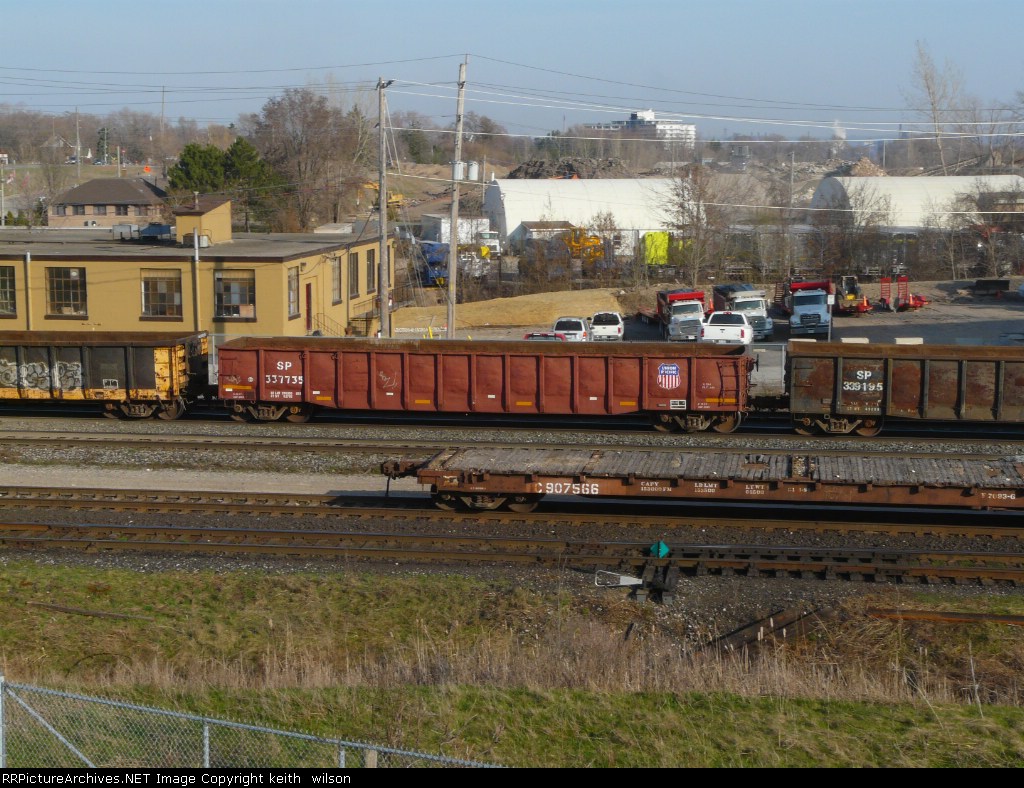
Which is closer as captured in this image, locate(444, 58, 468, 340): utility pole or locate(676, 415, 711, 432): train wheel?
locate(676, 415, 711, 432): train wheel

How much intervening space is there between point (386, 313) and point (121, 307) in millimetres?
9146

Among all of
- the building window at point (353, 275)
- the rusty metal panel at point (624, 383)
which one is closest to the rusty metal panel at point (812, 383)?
the rusty metal panel at point (624, 383)

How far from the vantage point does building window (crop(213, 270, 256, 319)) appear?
3331cm

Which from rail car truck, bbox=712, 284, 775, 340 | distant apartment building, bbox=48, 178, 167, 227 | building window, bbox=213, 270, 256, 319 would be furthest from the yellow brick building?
distant apartment building, bbox=48, 178, 167, 227

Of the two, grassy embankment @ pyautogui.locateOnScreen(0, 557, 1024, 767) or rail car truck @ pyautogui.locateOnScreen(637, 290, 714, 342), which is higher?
rail car truck @ pyautogui.locateOnScreen(637, 290, 714, 342)

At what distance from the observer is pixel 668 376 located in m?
23.3

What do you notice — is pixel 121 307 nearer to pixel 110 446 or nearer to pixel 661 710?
pixel 110 446

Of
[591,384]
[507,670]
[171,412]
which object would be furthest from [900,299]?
[507,670]

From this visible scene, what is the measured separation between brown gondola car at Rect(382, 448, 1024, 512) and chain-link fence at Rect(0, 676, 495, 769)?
296 inches

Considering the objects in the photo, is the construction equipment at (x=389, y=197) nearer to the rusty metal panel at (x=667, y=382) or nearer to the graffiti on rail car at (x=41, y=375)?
the graffiti on rail car at (x=41, y=375)

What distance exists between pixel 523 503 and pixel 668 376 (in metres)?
7.86

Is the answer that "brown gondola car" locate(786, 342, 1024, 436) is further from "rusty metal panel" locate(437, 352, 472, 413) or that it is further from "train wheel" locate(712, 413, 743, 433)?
"rusty metal panel" locate(437, 352, 472, 413)

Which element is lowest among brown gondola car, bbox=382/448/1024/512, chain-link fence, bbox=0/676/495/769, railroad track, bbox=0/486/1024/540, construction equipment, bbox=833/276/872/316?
railroad track, bbox=0/486/1024/540

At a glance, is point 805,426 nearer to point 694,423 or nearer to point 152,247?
point 694,423
